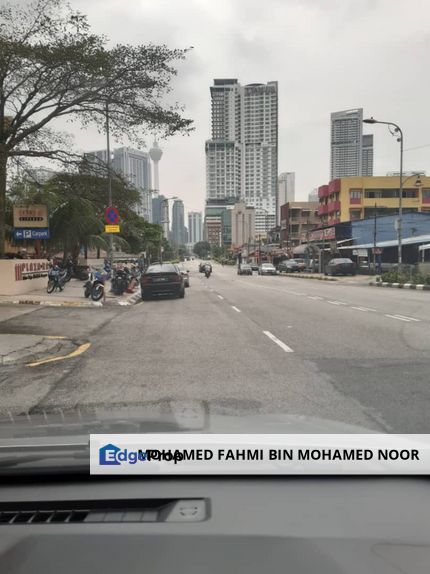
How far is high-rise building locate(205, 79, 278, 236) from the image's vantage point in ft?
379

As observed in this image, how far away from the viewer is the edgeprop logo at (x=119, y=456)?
2.19m

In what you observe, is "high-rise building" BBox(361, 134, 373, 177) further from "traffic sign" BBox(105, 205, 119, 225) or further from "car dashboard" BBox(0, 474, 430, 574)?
"car dashboard" BBox(0, 474, 430, 574)

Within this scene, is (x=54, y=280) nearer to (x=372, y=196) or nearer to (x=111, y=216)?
(x=111, y=216)

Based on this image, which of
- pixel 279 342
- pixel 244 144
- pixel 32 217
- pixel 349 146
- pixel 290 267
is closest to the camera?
pixel 279 342

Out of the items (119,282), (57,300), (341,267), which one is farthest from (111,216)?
(341,267)

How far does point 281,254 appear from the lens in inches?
Answer: 3477

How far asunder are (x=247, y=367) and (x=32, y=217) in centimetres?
1671

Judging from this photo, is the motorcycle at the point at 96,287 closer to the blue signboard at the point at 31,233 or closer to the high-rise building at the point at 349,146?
the blue signboard at the point at 31,233

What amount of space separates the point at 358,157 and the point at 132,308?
6078 centimetres

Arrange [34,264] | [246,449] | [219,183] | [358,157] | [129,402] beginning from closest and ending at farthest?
[246,449] → [129,402] → [34,264] → [358,157] → [219,183]

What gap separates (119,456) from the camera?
2203 mm

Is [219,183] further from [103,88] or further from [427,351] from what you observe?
[427,351]

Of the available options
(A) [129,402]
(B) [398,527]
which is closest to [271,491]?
(B) [398,527]

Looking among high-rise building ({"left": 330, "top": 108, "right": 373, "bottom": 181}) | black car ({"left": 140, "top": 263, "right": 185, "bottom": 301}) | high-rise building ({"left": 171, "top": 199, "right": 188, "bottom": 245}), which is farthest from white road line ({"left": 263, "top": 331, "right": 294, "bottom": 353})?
high-rise building ({"left": 171, "top": 199, "right": 188, "bottom": 245})
